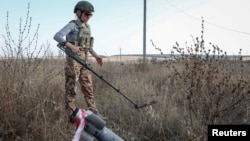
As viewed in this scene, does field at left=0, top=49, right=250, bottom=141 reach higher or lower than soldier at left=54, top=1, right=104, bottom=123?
lower

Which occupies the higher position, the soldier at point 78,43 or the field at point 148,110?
the soldier at point 78,43

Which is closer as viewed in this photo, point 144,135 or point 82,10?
point 144,135

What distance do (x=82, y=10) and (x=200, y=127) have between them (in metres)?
2.22

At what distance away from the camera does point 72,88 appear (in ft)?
14.3

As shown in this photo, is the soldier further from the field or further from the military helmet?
the field

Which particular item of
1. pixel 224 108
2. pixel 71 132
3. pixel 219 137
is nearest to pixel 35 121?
pixel 71 132

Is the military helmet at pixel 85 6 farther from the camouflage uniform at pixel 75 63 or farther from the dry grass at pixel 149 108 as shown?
the dry grass at pixel 149 108

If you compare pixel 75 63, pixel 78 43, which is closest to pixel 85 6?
pixel 78 43

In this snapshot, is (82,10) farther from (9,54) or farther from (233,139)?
(233,139)

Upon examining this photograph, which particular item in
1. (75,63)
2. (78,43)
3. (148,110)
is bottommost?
(148,110)

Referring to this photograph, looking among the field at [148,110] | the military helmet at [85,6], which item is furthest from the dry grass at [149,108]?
the military helmet at [85,6]

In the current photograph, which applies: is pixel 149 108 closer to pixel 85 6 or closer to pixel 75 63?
pixel 75 63

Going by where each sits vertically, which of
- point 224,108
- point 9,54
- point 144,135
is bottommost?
point 144,135

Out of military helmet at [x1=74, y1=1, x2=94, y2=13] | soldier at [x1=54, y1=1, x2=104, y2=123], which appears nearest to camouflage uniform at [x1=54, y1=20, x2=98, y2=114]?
soldier at [x1=54, y1=1, x2=104, y2=123]
